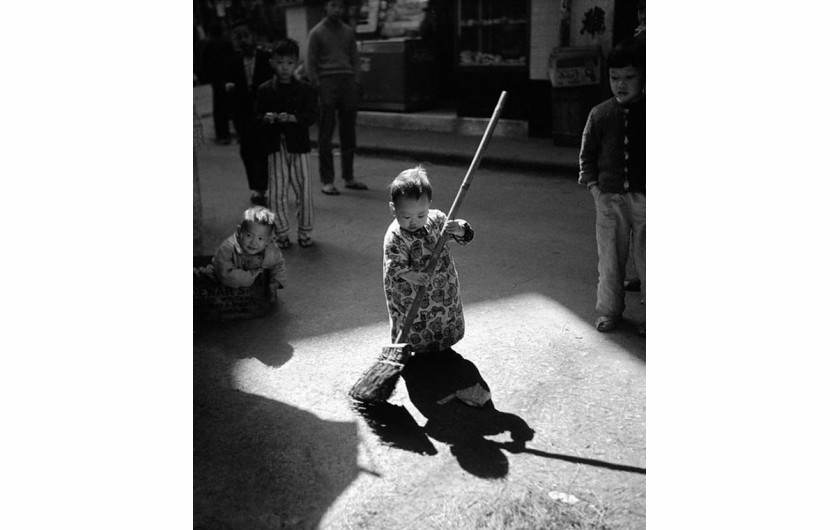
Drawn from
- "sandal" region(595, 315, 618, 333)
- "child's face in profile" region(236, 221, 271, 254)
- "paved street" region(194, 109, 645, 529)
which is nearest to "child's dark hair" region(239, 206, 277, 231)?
"child's face in profile" region(236, 221, 271, 254)

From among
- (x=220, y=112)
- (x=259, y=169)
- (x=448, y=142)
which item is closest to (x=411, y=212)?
(x=259, y=169)

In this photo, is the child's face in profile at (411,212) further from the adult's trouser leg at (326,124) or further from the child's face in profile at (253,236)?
the adult's trouser leg at (326,124)

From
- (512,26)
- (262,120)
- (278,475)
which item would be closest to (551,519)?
(278,475)

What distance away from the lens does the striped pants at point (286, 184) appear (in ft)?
16.4

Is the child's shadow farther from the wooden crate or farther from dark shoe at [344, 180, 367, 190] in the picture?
dark shoe at [344, 180, 367, 190]

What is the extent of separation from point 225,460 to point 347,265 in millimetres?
2241

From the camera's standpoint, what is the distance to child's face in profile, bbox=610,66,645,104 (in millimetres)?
3119

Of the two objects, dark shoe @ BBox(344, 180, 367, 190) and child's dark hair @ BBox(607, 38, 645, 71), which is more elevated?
child's dark hair @ BBox(607, 38, 645, 71)

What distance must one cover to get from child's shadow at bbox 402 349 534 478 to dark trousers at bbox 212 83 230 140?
608cm

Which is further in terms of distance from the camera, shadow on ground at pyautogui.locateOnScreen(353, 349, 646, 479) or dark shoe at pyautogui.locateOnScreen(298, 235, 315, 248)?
dark shoe at pyautogui.locateOnScreen(298, 235, 315, 248)

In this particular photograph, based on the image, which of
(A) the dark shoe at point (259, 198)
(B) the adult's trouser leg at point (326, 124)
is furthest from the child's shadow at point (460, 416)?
(B) the adult's trouser leg at point (326, 124)

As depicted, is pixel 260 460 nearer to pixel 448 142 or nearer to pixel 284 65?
pixel 284 65

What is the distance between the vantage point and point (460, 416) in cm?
289
